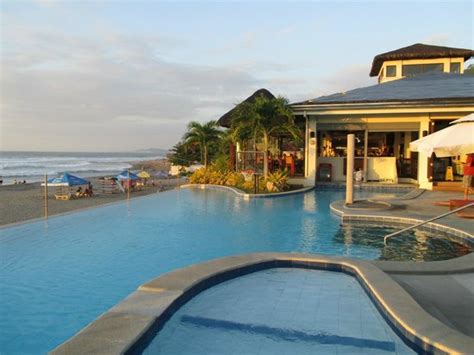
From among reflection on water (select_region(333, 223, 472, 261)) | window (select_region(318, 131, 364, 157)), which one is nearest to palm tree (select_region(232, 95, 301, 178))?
window (select_region(318, 131, 364, 157))

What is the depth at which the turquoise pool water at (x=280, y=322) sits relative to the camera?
3.85 metres

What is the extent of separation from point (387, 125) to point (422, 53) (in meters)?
7.55

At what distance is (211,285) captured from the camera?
17.9 feet

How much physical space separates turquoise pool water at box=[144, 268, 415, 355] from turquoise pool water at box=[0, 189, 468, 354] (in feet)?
4.69

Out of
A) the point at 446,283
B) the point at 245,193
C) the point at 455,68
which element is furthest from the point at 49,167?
the point at 446,283

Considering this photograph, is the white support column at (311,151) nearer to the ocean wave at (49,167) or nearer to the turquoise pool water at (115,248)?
the turquoise pool water at (115,248)

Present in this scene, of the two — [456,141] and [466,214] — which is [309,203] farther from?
[456,141]

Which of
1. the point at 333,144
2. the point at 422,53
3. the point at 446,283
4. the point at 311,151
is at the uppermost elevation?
the point at 422,53

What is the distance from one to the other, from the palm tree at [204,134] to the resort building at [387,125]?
953 cm

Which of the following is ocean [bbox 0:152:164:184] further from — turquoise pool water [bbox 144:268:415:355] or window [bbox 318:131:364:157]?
turquoise pool water [bbox 144:268:415:355]

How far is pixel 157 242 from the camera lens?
882 centimetres

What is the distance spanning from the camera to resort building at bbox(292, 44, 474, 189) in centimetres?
1656

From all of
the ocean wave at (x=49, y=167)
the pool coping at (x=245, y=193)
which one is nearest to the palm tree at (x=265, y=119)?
the pool coping at (x=245, y=193)

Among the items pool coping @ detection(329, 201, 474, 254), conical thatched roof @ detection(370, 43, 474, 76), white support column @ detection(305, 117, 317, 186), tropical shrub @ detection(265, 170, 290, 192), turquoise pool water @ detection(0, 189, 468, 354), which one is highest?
conical thatched roof @ detection(370, 43, 474, 76)
